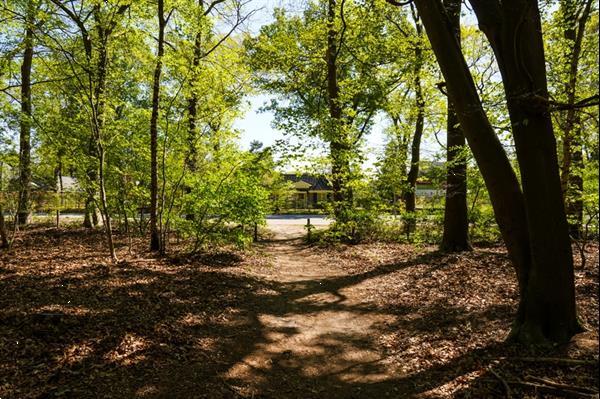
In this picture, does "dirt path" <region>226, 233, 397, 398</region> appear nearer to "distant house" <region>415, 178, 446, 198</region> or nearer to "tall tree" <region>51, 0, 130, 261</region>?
"tall tree" <region>51, 0, 130, 261</region>

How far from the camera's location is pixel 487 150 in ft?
14.2

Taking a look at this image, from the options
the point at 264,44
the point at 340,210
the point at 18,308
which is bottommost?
the point at 18,308

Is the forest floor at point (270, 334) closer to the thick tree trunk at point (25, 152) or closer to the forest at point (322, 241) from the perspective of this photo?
the forest at point (322, 241)

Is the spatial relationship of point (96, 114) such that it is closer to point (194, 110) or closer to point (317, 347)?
point (194, 110)

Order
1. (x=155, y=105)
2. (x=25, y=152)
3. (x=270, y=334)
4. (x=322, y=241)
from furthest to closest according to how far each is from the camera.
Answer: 1. (x=322, y=241)
2. (x=25, y=152)
3. (x=155, y=105)
4. (x=270, y=334)

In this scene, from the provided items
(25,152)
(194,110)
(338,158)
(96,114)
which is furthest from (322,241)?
(25,152)

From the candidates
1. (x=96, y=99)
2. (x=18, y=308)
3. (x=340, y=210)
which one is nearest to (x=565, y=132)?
(x=340, y=210)

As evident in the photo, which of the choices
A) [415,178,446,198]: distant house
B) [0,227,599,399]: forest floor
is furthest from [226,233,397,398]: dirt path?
[415,178,446,198]: distant house

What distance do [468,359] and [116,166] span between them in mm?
11039

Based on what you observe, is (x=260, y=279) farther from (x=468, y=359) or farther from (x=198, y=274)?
(x=468, y=359)

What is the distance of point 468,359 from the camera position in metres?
4.18

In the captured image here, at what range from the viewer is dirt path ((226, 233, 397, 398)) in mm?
4016

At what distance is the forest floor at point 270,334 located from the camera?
3650mm

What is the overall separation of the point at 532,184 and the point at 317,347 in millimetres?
3299
